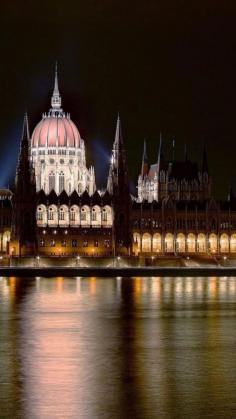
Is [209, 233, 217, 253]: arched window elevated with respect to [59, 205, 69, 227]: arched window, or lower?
lower

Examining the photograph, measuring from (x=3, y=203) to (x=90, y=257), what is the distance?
22.4m

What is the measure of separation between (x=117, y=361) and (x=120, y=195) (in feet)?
377

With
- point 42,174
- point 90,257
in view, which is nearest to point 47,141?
point 42,174

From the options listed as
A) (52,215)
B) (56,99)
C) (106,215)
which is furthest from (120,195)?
(56,99)

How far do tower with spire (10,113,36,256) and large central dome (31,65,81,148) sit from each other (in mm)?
19747

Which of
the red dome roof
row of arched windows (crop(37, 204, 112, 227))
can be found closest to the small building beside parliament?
row of arched windows (crop(37, 204, 112, 227))

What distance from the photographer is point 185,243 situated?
146250 mm

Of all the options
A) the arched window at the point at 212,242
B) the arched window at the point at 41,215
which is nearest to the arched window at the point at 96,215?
the arched window at the point at 41,215

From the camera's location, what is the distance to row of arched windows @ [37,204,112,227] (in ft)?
469

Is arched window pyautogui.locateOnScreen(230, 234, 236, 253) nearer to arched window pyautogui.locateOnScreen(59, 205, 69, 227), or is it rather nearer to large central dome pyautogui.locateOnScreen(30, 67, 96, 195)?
arched window pyautogui.locateOnScreen(59, 205, 69, 227)

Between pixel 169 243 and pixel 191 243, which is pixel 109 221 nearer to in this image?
pixel 169 243

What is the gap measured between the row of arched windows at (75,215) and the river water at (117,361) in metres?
90.4

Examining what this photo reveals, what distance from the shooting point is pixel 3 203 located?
143 m

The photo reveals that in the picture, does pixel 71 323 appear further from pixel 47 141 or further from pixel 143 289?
pixel 47 141
